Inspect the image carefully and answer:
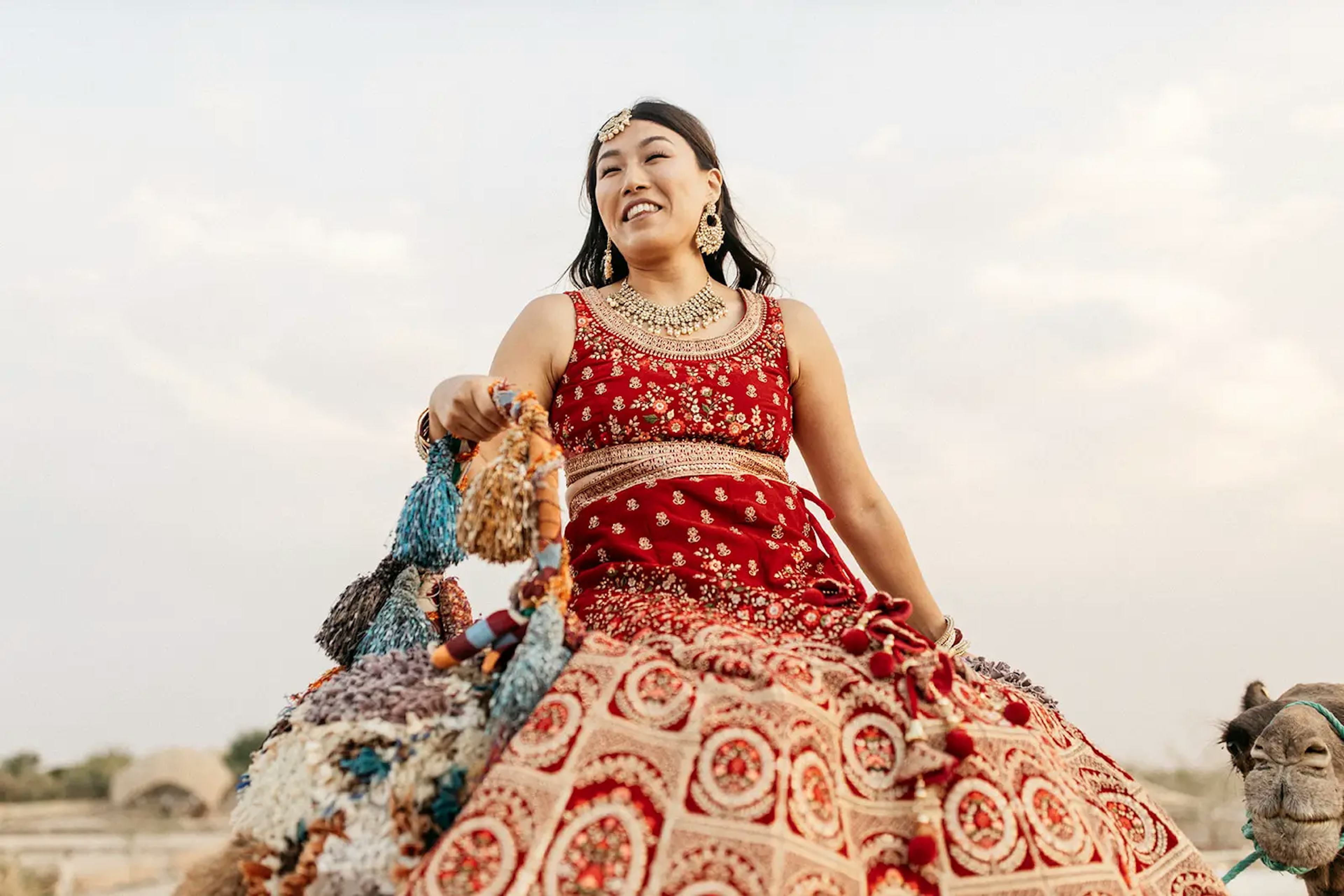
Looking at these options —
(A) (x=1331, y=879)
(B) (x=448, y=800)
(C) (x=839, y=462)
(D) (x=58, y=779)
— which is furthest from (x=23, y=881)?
(A) (x=1331, y=879)

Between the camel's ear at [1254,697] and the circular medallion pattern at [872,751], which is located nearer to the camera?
the circular medallion pattern at [872,751]

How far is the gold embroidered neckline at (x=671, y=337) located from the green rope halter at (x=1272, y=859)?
1831 millimetres

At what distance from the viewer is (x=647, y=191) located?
11.1 ft

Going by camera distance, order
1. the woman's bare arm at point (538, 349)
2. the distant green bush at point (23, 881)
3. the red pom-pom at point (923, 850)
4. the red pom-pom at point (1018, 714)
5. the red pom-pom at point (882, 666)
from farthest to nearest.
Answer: the distant green bush at point (23, 881) → the woman's bare arm at point (538, 349) → the red pom-pom at point (1018, 714) → the red pom-pom at point (882, 666) → the red pom-pom at point (923, 850)

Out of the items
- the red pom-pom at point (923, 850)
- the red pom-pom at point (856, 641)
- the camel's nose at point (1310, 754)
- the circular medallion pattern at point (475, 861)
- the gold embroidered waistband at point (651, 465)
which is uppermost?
the gold embroidered waistband at point (651, 465)

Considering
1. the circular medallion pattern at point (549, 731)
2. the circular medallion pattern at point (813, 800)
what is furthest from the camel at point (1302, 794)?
the circular medallion pattern at point (549, 731)

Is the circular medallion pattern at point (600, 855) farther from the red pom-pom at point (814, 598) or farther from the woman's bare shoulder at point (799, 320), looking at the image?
the woman's bare shoulder at point (799, 320)

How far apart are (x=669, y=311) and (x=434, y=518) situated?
3.48 feet

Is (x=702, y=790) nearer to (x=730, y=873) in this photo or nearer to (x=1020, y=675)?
(x=730, y=873)

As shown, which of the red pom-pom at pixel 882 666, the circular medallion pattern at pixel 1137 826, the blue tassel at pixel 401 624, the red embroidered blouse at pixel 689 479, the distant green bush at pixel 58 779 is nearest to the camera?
the red pom-pom at pixel 882 666

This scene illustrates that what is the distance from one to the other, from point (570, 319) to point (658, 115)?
0.76 meters

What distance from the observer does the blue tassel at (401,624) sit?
8.59ft

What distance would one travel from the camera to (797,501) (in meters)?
3.16

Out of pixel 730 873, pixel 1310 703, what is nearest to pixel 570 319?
pixel 730 873
